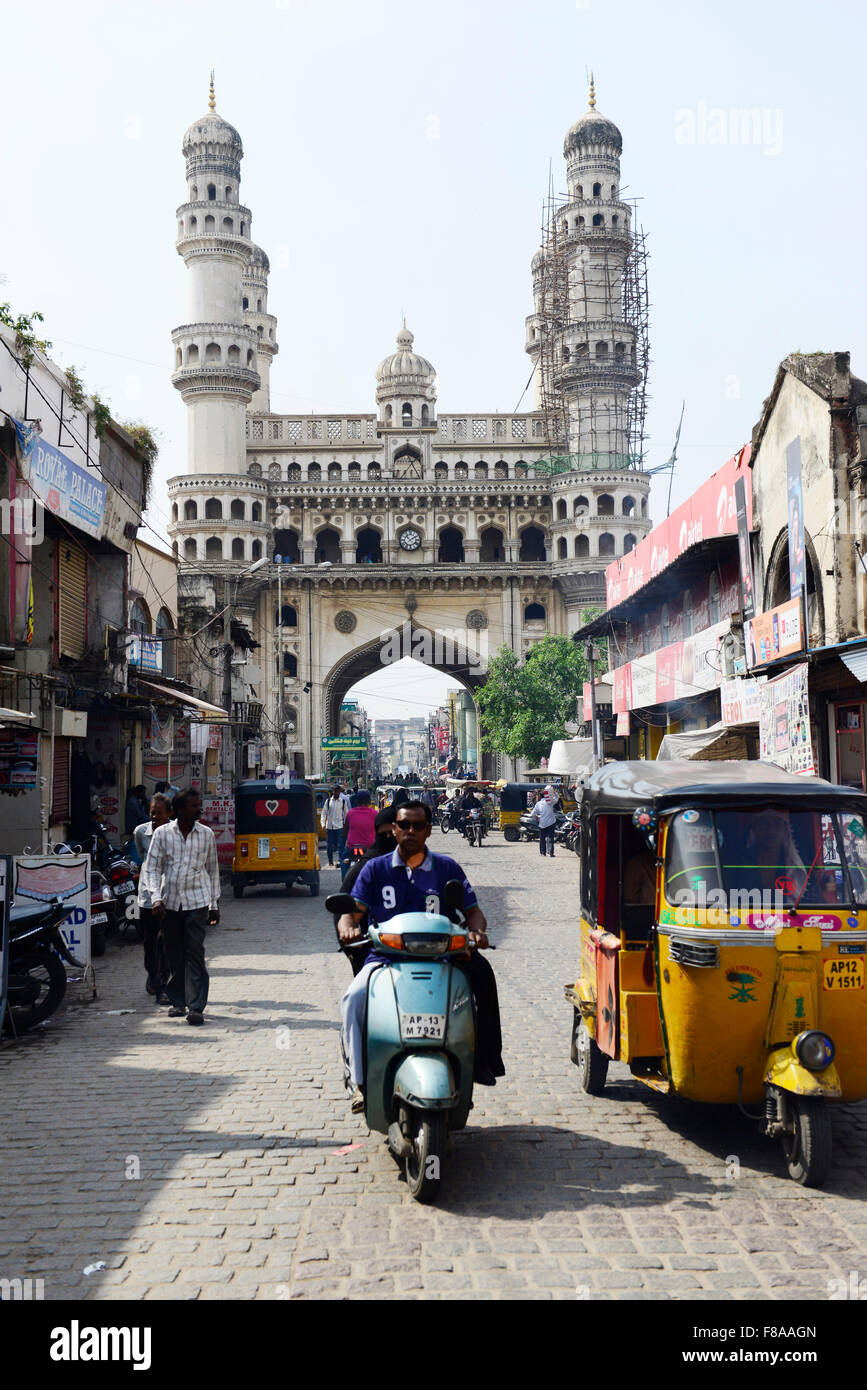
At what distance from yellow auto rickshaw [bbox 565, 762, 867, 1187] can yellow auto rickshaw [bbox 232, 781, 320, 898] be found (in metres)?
12.1

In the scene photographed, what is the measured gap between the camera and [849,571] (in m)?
13.5

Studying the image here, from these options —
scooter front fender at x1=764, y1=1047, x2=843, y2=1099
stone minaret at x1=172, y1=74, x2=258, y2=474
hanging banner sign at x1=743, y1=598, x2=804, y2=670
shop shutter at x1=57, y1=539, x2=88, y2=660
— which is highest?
stone minaret at x1=172, y1=74, x2=258, y2=474

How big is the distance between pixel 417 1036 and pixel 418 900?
72 centimetres

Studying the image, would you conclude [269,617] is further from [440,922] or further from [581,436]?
[440,922]

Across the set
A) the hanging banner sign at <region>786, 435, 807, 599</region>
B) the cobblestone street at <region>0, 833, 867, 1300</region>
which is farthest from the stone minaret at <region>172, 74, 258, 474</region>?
the cobblestone street at <region>0, 833, 867, 1300</region>

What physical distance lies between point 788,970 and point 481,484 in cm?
4999

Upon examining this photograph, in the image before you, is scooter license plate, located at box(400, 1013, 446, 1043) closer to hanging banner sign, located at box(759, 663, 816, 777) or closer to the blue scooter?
the blue scooter

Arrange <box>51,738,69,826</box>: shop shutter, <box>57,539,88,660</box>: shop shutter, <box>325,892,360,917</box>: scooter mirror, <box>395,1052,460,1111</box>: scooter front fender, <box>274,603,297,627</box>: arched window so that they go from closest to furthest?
<box>395,1052,460,1111</box>: scooter front fender
<box>325,892,360,917</box>: scooter mirror
<box>51,738,69,826</box>: shop shutter
<box>57,539,88,660</box>: shop shutter
<box>274,603,297,627</box>: arched window

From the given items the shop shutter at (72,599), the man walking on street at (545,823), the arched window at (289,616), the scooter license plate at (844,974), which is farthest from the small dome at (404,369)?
the scooter license plate at (844,974)

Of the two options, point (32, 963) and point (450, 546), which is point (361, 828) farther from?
point (450, 546)

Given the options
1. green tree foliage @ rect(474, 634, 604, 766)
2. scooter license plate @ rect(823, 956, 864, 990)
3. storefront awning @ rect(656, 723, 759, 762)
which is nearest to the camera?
scooter license plate @ rect(823, 956, 864, 990)

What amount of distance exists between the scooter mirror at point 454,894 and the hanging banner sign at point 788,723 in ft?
27.7

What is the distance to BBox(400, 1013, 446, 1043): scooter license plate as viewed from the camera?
4.70 meters

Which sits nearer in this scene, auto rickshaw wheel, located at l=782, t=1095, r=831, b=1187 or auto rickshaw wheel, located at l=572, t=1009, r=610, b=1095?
auto rickshaw wheel, located at l=782, t=1095, r=831, b=1187
